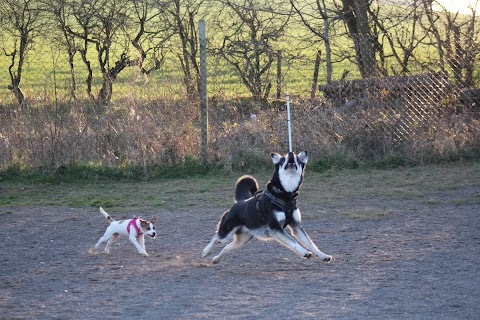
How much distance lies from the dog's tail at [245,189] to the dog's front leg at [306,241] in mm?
720

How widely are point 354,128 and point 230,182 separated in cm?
248

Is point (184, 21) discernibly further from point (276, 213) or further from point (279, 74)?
point (276, 213)

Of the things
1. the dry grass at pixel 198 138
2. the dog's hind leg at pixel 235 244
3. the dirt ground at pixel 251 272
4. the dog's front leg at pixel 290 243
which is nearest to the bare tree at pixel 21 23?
the dry grass at pixel 198 138

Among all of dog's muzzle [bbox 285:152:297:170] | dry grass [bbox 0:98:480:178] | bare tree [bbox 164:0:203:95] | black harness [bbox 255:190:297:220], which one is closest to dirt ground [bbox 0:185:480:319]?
black harness [bbox 255:190:297:220]

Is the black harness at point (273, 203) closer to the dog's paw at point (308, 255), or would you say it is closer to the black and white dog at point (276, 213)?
the black and white dog at point (276, 213)

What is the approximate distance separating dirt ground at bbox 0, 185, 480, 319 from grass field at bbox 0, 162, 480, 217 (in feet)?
2.92

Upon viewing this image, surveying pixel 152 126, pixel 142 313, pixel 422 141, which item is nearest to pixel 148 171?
pixel 152 126

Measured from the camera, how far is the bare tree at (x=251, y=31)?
15961mm

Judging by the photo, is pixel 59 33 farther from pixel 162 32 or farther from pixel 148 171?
pixel 148 171

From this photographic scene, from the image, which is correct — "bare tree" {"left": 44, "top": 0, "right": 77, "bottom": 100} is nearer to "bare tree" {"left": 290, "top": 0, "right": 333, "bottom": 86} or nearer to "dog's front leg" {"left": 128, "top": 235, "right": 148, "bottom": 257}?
"bare tree" {"left": 290, "top": 0, "right": 333, "bottom": 86}

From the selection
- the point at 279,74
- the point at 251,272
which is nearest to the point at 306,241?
the point at 251,272

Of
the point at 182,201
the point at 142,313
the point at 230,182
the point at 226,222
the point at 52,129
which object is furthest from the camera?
the point at 52,129

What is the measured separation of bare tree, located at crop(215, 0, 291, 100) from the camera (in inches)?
628

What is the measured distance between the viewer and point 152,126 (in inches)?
522
